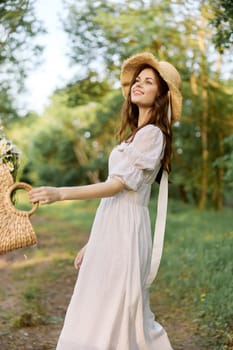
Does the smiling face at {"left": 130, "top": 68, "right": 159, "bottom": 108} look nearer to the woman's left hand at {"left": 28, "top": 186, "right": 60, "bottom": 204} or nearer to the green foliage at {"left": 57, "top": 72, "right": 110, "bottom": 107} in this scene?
the woman's left hand at {"left": 28, "top": 186, "right": 60, "bottom": 204}

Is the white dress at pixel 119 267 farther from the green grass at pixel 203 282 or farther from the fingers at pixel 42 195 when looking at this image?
the green grass at pixel 203 282

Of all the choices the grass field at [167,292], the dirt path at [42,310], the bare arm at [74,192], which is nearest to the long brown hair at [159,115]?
the bare arm at [74,192]

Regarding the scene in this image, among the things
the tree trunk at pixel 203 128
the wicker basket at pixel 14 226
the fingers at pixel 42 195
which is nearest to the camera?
the fingers at pixel 42 195

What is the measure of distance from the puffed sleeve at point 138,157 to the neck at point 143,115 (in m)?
0.13

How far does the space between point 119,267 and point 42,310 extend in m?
2.75

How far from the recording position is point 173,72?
3.22 metres

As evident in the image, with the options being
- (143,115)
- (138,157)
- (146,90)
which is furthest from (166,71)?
(138,157)

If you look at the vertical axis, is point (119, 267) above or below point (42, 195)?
below

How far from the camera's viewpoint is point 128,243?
311 cm

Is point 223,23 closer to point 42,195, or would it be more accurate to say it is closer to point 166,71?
point 166,71

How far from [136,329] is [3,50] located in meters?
6.15

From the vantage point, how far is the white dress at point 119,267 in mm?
3049

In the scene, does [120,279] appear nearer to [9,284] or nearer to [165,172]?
[165,172]

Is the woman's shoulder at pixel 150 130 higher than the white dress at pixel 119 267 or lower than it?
higher
